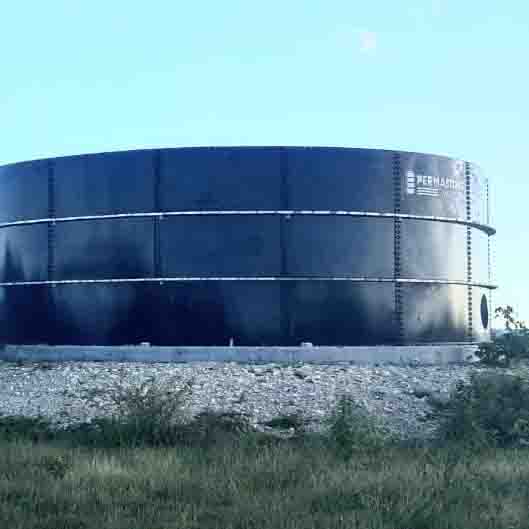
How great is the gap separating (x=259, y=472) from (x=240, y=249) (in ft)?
24.8

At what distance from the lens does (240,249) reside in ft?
48.1

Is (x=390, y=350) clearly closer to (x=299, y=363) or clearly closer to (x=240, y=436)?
(x=299, y=363)

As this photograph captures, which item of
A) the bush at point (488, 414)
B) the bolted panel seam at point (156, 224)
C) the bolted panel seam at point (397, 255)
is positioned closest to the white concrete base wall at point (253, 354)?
the bolted panel seam at point (397, 255)

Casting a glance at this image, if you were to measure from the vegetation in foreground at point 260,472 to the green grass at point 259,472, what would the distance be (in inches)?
0.6

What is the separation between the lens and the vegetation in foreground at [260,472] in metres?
6.20

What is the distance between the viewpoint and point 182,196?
14914mm

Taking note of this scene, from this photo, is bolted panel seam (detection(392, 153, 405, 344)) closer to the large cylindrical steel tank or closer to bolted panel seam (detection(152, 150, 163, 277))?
the large cylindrical steel tank

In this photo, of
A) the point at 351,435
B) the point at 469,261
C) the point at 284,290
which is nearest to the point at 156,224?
the point at 284,290

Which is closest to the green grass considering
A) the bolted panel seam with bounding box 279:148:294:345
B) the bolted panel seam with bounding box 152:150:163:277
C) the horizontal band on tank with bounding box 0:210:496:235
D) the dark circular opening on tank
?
the bolted panel seam with bounding box 279:148:294:345

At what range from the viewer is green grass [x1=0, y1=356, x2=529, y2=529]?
6.20 meters

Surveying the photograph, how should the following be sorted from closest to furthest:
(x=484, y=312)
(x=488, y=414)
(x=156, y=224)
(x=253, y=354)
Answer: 1. (x=488, y=414)
2. (x=253, y=354)
3. (x=156, y=224)
4. (x=484, y=312)

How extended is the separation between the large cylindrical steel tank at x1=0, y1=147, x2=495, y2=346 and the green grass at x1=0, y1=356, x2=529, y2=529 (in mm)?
4517

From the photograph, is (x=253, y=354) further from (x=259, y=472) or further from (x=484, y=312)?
(x=259, y=472)

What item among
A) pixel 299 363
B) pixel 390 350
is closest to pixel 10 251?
pixel 299 363
